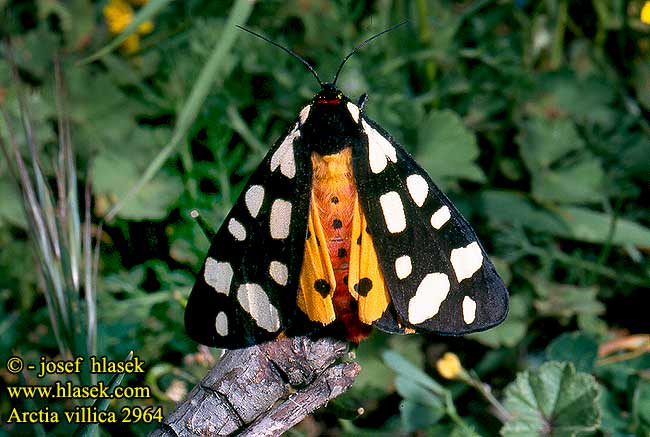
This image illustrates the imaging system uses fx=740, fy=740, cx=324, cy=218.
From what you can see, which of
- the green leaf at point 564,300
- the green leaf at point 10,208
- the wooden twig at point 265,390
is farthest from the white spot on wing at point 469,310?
the green leaf at point 10,208

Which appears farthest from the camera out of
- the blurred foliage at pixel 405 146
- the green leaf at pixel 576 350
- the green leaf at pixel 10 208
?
the green leaf at pixel 10 208

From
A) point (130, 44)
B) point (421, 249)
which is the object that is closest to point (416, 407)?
point (421, 249)

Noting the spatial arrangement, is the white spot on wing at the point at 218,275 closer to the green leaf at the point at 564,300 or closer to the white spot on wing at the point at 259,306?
the white spot on wing at the point at 259,306

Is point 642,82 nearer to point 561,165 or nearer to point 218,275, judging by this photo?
point 561,165

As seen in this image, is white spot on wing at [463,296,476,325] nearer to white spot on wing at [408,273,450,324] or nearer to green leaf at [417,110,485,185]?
white spot on wing at [408,273,450,324]

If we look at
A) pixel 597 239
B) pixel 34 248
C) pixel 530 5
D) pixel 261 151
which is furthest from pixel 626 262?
pixel 34 248

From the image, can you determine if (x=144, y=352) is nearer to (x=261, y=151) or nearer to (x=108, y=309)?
(x=108, y=309)

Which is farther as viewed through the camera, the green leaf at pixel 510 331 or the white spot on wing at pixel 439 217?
the green leaf at pixel 510 331
